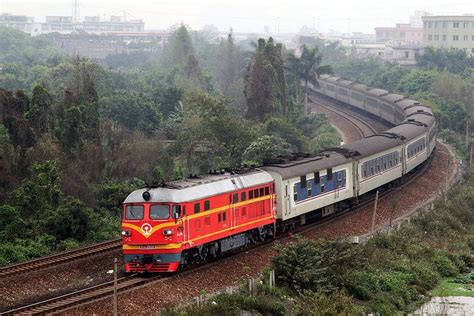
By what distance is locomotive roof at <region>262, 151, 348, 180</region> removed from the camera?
120 feet

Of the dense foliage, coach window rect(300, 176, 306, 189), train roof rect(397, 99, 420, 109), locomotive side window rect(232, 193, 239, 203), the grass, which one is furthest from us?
train roof rect(397, 99, 420, 109)

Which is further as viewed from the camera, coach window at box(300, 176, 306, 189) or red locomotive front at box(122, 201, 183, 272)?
coach window at box(300, 176, 306, 189)

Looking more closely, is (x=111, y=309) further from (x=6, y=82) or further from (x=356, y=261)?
(x=6, y=82)

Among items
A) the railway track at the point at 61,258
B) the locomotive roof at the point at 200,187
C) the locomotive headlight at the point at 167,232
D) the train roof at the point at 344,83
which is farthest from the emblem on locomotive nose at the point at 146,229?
the train roof at the point at 344,83

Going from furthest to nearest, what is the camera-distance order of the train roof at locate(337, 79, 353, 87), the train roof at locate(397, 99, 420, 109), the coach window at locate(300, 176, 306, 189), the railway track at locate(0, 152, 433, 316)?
the train roof at locate(337, 79, 353, 87) < the train roof at locate(397, 99, 420, 109) < the coach window at locate(300, 176, 306, 189) < the railway track at locate(0, 152, 433, 316)

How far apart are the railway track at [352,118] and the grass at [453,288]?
43.0 m

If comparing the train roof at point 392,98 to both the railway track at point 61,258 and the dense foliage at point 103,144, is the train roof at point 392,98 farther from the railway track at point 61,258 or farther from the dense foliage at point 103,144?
the railway track at point 61,258

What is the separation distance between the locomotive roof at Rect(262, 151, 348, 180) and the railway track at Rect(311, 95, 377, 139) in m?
35.4

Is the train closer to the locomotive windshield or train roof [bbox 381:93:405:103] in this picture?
the locomotive windshield

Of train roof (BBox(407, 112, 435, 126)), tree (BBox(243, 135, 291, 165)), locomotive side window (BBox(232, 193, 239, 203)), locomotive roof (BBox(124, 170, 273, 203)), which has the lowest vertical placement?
tree (BBox(243, 135, 291, 165))

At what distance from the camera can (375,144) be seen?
4956 cm

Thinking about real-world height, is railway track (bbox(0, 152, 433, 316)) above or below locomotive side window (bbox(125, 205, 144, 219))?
below

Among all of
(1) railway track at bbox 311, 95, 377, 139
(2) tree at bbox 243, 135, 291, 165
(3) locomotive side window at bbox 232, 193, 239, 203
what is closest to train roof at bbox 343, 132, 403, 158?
(2) tree at bbox 243, 135, 291, 165

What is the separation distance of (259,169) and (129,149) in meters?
21.3
